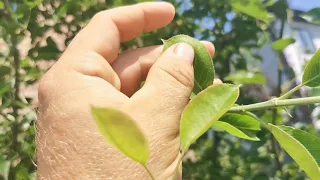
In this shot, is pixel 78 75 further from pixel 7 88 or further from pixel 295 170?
pixel 295 170

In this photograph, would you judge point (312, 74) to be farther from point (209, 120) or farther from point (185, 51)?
point (209, 120)

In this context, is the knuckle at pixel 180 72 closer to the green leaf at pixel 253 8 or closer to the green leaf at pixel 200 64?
the green leaf at pixel 200 64

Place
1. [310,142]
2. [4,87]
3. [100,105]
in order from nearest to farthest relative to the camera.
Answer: [310,142], [100,105], [4,87]

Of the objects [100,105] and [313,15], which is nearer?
[100,105]

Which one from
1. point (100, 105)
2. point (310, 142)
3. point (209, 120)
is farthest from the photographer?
point (100, 105)

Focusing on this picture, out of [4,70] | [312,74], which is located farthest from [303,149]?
[4,70]

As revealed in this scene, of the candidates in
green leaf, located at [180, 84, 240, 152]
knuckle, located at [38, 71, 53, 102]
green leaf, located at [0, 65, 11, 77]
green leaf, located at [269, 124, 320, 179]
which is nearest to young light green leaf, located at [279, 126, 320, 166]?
green leaf, located at [269, 124, 320, 179]
